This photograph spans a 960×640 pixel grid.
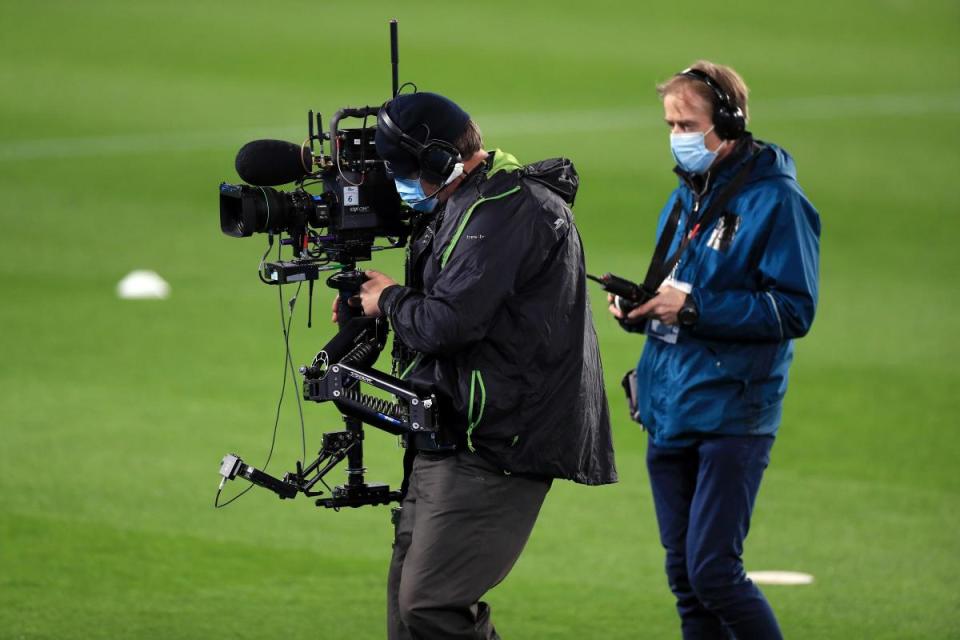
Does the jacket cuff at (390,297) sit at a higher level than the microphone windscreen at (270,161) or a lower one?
lower

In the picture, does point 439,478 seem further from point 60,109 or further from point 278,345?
point 60,109

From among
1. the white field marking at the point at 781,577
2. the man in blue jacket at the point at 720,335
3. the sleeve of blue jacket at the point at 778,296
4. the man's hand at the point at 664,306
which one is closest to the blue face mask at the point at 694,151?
the man in blue jacket at the point at 720,335

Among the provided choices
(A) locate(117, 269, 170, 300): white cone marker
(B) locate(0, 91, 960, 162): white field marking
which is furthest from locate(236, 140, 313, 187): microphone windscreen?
(B) locate(0, 91, 960, 162): white field marking

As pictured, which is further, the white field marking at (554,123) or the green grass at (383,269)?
the white field marking at (554,123)

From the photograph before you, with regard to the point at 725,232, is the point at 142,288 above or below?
below

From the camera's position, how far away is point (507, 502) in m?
5.39

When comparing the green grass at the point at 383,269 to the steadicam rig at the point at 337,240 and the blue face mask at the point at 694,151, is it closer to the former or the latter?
the steadicam rig at the point at 337,240

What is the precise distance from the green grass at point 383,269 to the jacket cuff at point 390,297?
2.44 meters

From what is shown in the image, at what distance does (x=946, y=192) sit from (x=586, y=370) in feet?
41.6

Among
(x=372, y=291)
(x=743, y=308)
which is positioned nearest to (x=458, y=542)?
(x=372, y=291)

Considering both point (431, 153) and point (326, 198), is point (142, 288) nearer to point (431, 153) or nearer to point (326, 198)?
point (326, 198)

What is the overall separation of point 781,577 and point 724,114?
3.04 metres

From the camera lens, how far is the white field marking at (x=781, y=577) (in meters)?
8.05

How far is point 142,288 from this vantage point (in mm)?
13594
